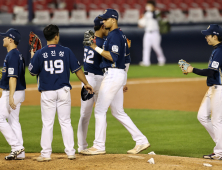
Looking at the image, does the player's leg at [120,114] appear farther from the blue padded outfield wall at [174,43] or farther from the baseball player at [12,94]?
the blue padded outfield wall at [174,43]

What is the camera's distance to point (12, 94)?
516cm

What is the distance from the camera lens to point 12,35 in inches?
215

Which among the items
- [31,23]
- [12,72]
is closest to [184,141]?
[12,72]

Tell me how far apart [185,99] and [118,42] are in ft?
21.5

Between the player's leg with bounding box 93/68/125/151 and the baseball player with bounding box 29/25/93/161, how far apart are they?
516mm

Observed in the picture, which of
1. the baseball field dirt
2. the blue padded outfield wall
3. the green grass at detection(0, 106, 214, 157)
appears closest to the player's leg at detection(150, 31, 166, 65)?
the blue padded outfield wall

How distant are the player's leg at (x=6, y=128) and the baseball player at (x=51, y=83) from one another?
1.29 feet

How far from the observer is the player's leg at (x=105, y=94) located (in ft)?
18.1

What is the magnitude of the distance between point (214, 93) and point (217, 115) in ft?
1.00

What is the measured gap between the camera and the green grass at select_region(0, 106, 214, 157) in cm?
639

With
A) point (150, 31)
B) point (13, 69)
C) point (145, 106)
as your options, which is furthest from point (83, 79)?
point (150, 31)

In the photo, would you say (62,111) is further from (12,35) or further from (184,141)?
(184,141)

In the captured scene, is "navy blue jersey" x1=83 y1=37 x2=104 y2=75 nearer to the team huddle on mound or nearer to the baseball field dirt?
the team huddle on mound

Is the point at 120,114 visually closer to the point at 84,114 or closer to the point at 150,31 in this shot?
the point at 84,114
